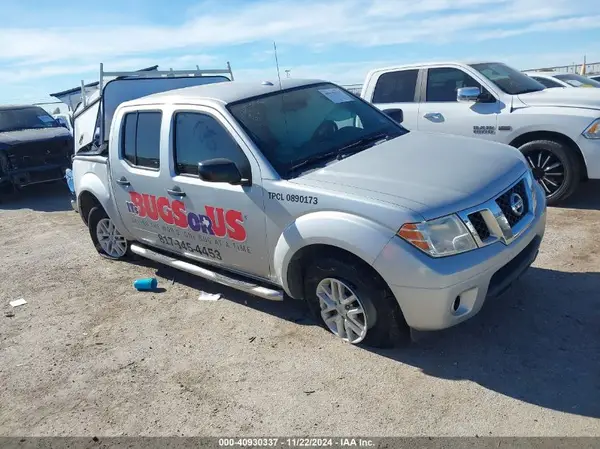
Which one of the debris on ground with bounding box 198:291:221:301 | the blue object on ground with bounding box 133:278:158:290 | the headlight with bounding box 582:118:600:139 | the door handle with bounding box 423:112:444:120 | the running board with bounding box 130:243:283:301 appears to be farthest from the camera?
the door handle with bounding box 423:112:444:120

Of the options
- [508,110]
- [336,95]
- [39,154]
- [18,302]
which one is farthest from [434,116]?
[39,154]

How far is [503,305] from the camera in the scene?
4.06 metres

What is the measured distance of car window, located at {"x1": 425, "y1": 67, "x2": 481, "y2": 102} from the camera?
7.13m

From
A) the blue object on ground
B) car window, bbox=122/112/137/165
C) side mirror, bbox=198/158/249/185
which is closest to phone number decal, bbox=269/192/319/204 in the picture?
side mirror, bbox=198/158/249/185

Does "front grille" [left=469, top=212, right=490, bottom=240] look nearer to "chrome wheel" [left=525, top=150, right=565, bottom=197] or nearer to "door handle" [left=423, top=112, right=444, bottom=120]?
"chrome wheel" [left=525, top=150, right=565, bottom=197]

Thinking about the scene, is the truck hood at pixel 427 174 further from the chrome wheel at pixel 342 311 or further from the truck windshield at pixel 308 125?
the chrome wheel at pixel 342 311

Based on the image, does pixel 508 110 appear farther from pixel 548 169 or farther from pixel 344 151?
pixel 344 151

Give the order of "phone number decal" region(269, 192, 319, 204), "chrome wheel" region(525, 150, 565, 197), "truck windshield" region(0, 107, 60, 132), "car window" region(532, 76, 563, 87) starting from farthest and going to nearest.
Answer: "truck windshield" region(0, 107, 60, 132), "car window" region(532, 76, 563, 87), "chrome wheel" region(525, 150, 565, 197), "phone number decal" region(269, 192, 319, 204)

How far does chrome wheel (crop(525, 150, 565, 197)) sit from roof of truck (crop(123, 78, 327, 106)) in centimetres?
326

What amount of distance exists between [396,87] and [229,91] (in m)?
4.02

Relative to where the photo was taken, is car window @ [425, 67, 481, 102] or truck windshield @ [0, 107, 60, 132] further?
truck windshield @ [0, 107, 60, 132]

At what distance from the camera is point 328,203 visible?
3363 millimetres

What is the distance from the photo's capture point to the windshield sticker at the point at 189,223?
403 centimetres

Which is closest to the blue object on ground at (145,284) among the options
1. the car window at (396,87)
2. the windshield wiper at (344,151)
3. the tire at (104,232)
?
A: the tire at (104,232)
